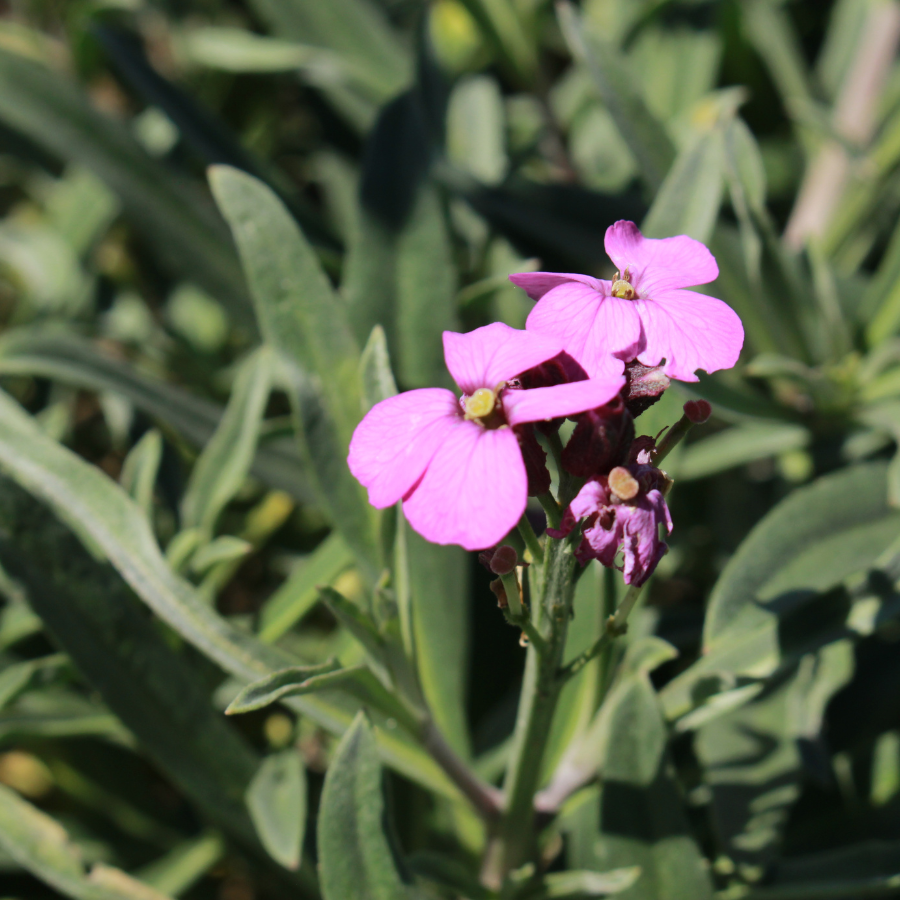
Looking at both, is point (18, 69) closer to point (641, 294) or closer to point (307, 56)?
point (307, 56)

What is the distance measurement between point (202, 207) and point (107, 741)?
104cm

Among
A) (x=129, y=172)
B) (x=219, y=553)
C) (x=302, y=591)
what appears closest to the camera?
(x=219, y=553)

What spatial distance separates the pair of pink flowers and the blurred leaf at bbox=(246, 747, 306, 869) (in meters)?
0.63

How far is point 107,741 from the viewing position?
1665 mm

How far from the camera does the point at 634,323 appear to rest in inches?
26.0

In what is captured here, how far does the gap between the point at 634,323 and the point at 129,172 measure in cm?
135

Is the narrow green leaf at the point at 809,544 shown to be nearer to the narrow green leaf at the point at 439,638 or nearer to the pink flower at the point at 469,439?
the narrow green leaf at the point at 439,638

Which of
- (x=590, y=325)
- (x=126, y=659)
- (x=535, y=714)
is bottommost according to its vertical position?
(x=535, y=714)

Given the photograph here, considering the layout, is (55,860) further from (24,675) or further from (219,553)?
(219,553)

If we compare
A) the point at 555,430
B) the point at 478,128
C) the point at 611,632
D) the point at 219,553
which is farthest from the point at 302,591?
the point at 478,128

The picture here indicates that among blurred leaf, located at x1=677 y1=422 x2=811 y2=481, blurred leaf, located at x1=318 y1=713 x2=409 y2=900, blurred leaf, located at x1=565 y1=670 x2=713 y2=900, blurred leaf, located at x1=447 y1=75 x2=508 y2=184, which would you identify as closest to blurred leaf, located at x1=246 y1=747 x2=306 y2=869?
blurred leaf, located at x1=318 y1=713 x2=409 y2=900

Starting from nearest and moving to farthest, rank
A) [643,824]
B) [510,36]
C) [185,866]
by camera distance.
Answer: [643,824], [185,866], [510,36]

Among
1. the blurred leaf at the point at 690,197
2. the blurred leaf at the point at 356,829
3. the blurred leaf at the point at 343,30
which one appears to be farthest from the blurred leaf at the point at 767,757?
the blurred leaf at the point at 343,30

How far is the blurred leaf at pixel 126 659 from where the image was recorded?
109cm
